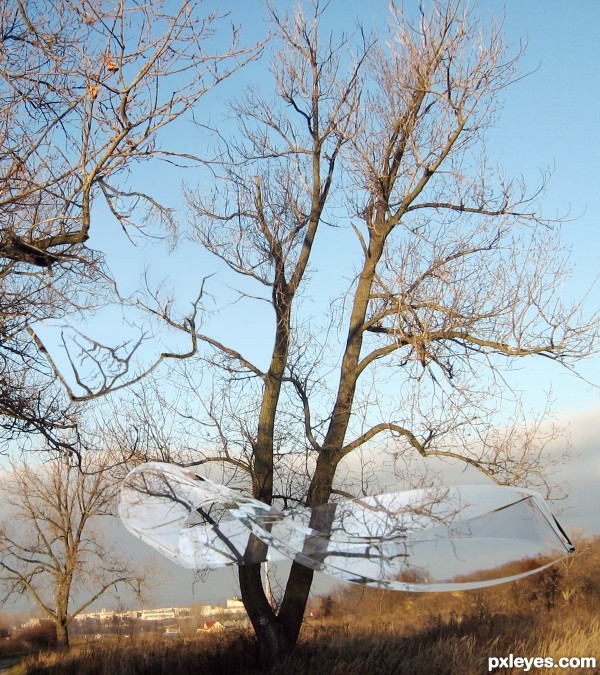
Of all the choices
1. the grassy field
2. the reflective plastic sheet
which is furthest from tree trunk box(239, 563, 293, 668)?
the reflective plastic sheet

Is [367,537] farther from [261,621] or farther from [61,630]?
[61,630]

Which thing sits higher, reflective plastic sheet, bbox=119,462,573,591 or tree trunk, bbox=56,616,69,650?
reflective plastic sheet, bbox=119,462,573,591

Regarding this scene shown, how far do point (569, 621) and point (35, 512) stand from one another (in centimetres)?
1927

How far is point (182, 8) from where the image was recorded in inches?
178

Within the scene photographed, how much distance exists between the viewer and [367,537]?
6602mm

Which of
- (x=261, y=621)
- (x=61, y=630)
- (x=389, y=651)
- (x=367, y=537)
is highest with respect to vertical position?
(x=367, y=537)

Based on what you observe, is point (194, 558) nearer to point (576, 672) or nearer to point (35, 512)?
point (576, 672)

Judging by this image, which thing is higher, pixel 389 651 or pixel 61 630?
pixel 61 630

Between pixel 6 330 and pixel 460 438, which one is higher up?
pixel 6 330

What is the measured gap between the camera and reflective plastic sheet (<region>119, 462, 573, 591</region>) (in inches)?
240

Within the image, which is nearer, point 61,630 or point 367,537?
point 367,537

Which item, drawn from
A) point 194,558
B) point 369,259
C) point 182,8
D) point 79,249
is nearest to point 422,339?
point 369,259

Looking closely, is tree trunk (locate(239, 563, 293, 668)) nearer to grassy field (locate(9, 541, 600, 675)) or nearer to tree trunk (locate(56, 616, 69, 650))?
grassy field (locate(9, 541, 600, 675))


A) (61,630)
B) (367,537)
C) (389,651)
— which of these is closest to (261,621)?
(389,651)
